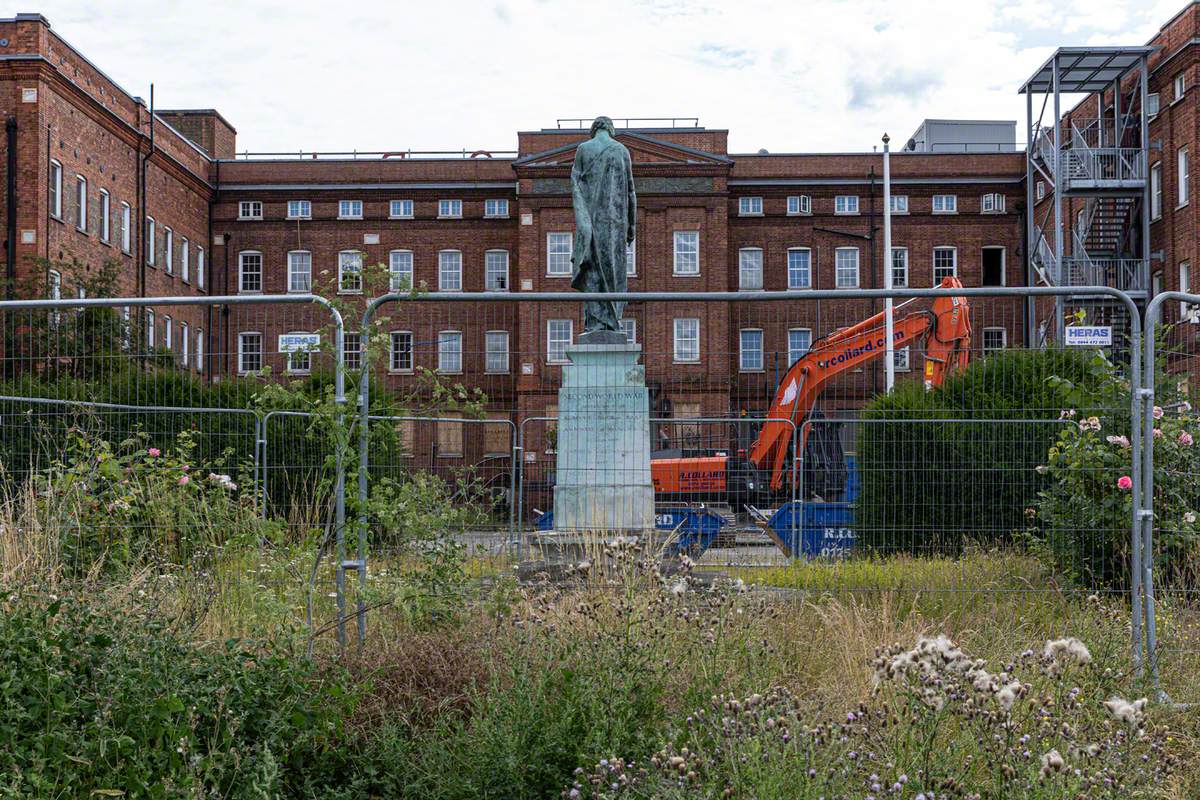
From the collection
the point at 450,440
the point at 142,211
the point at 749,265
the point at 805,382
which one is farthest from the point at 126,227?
the point at 450,440

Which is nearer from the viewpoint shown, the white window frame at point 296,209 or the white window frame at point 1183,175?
the white window frame at point 1183,175

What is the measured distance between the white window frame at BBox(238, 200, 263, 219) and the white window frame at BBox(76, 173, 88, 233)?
39.4ft

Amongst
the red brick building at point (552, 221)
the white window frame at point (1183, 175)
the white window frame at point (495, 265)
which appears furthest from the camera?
the white window frame at point (495, 265)

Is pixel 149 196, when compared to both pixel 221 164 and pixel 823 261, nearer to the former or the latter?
pixel 221 164

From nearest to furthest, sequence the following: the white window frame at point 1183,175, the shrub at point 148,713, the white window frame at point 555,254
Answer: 1. the shrub at point 148,713
2. the white window frame at point 1183,175
3. the white window frame at point 555,254

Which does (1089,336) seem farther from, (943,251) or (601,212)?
(943,251)

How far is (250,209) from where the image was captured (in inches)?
1881

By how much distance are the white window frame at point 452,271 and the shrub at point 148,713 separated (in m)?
42.4

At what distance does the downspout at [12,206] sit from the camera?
3167 centimetres

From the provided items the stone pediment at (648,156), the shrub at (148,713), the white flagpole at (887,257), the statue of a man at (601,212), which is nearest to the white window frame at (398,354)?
the shrub at (148,713)

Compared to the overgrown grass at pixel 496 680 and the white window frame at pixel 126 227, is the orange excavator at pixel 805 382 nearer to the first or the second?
the overgrown grass at pixel 496 680

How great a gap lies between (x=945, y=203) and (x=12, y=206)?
32.7 metres

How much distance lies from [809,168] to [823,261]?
3616 mm

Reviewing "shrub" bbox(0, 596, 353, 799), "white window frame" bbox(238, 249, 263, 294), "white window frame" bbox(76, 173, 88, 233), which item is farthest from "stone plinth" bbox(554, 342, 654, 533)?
"white window frame" bbox(238, 249, 263, 294)
